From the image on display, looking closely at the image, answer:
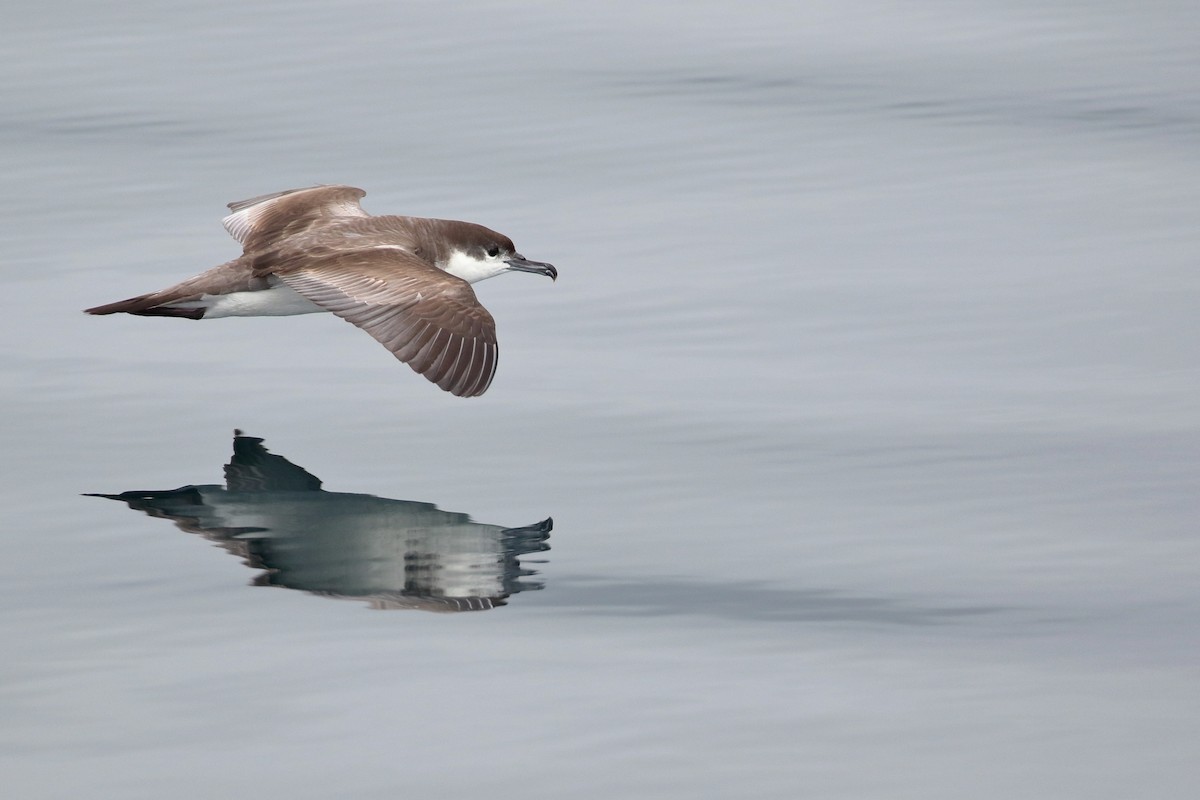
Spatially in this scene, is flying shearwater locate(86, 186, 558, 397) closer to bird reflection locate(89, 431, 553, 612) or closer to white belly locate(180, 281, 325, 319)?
white belly locate(180, 281, 325, 319)

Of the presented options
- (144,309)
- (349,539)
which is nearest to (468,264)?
(144,309)

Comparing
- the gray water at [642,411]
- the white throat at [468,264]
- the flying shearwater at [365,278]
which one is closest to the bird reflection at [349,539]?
the gray water at [642,411]

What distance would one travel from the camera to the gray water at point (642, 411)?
507 cm

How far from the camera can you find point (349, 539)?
6379 mm

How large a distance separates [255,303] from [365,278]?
1.92 ft

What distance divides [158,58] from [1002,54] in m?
5.35

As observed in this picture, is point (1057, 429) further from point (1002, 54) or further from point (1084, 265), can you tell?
point (1002, 54)

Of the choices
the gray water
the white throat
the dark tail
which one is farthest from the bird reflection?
the white throat

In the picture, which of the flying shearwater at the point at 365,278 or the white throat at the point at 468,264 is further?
the white throat at the point at 468,264

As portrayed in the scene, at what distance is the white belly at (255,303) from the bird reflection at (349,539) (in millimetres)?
1253

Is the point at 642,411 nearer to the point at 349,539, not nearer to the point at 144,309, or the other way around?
the point at 349,539

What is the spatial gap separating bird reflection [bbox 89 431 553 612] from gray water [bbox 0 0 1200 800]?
0.03 m

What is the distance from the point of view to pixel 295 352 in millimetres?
8508

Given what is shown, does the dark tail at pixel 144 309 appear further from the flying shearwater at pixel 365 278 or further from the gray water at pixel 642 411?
the gray water at pixel 642 411
